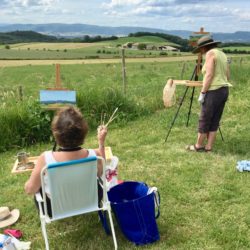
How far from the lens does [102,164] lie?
10.5 ft

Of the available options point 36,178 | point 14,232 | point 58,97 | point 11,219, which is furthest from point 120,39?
point 36,178

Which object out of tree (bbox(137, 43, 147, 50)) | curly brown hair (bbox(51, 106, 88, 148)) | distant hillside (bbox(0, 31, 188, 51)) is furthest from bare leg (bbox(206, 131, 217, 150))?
tree (bbox(137, 43, 147, 50))

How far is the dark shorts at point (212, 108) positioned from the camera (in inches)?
217

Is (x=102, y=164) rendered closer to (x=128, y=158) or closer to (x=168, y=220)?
(x=168, y=220)

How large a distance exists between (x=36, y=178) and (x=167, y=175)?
233 centimetres

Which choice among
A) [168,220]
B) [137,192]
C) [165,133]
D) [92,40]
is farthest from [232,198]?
[92,40]

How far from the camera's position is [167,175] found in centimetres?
495

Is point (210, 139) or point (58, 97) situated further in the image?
point (210, 139)

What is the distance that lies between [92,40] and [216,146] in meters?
57.6

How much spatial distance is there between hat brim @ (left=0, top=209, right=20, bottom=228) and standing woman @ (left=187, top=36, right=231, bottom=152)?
9.98ft

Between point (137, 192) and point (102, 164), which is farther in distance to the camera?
point (137, 192)

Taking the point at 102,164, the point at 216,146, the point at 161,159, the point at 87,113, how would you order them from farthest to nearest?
the point at 87,113, the point at 216,146, the point at 161,159, the point at 102,164

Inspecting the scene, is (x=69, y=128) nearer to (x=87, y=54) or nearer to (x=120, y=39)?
(x=87, y=54)

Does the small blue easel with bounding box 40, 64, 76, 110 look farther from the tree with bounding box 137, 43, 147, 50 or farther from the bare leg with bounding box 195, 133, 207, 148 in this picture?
the tree with bounding box 137, 43, 147, 50
